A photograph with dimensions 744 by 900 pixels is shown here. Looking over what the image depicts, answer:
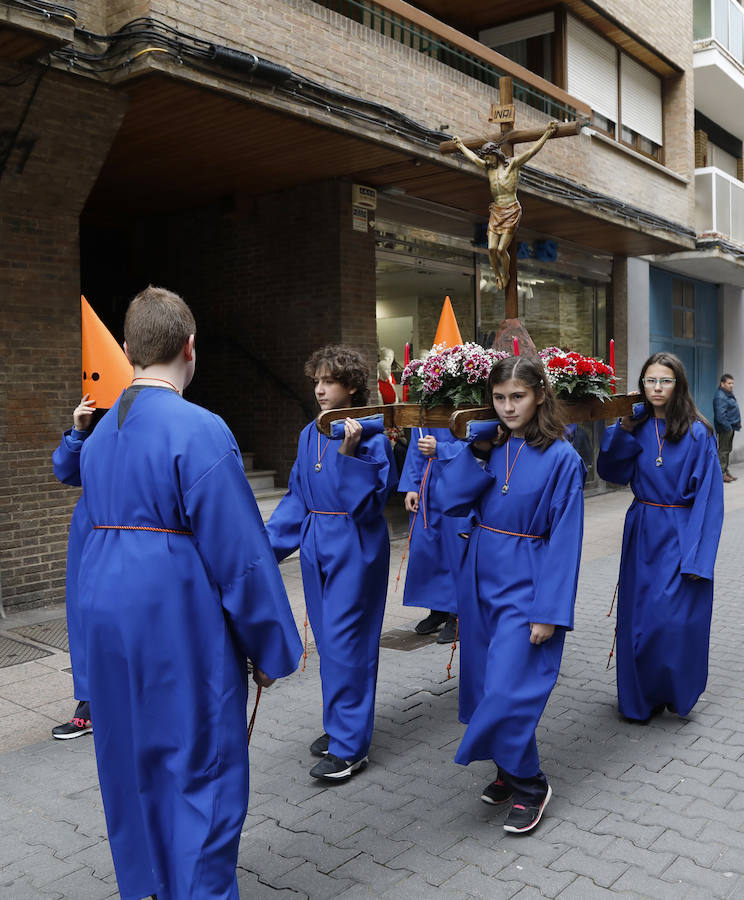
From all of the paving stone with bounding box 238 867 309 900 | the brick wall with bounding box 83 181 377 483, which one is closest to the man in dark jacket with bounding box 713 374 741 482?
the brick wall with bounding box 83 181 377 483

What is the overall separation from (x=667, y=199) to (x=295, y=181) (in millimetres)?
8292

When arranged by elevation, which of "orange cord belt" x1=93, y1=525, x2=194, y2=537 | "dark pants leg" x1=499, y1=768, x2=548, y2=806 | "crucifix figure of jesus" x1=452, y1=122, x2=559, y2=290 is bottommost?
"dark pants leg" x1=499, y1=768, x2=548, y2=806

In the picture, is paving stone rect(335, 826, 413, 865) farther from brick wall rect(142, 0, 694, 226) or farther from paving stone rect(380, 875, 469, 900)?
brick wall rect(142, 0, 694, 226)

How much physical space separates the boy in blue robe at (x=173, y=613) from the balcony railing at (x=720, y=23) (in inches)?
728

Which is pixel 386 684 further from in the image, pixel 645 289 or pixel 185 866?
pixel 645 289

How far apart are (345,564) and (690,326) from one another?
1767cm

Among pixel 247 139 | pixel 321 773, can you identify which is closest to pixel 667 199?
pixel 247 139

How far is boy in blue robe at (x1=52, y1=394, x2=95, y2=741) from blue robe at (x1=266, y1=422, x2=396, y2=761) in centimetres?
96

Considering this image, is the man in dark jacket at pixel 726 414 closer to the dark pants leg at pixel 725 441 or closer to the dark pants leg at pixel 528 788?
the dark pants leg at pixel 725 441

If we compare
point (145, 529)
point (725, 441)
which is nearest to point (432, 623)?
point (145, 529)

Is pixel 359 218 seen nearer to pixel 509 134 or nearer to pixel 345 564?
pixel 509 134

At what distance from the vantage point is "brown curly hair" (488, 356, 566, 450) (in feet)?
12.8

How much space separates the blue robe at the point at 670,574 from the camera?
16.0 ft

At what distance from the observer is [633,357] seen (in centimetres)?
1719
